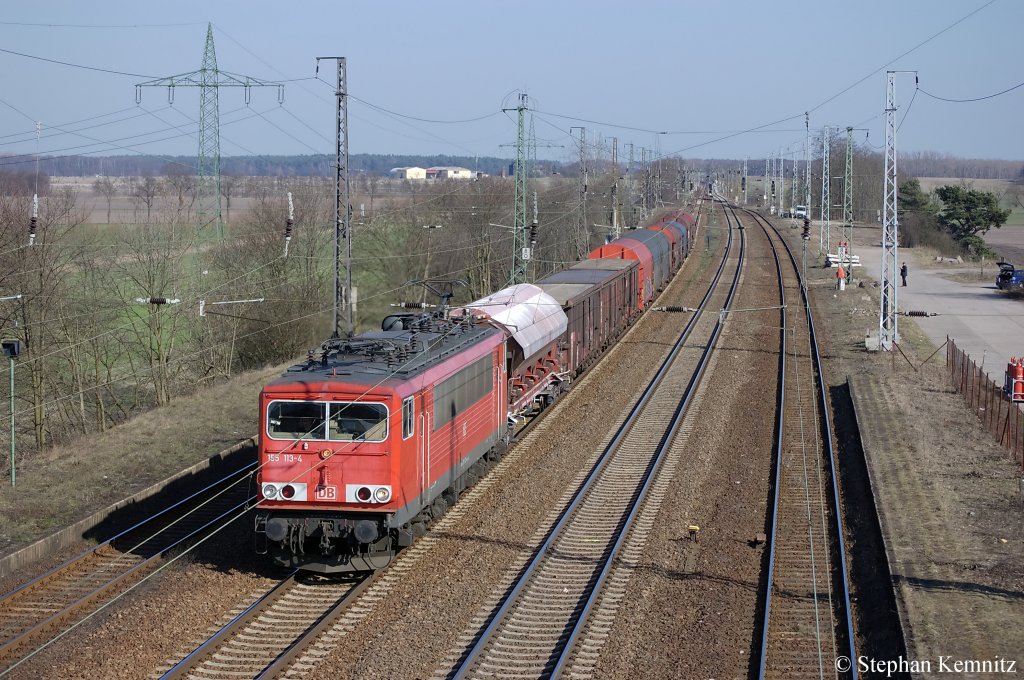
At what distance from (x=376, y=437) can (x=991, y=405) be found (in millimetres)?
16908

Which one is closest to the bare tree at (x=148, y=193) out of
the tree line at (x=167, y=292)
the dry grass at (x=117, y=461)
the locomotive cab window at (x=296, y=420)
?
the tree line at (x=167, y=292)

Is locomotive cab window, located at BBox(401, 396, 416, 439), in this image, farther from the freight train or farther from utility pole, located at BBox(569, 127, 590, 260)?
utility pole, located at BBox(569, 127, 590, 260)

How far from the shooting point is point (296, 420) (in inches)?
557

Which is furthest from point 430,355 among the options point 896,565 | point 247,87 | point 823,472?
point 247,87

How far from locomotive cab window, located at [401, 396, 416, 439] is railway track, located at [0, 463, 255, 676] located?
119 inches

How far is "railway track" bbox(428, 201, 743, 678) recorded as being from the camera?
39.4 feet

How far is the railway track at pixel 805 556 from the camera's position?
39.6ft

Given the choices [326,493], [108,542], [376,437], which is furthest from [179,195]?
[376,437]

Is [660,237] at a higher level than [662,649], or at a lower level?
higher

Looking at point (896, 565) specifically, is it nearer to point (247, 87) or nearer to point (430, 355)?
point (430, 355)

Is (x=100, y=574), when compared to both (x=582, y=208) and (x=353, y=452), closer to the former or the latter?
(x=353, y=452)

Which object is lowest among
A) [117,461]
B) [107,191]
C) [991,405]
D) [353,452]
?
[117,461]

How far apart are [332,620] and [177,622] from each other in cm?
194

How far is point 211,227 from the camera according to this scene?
45500mm
